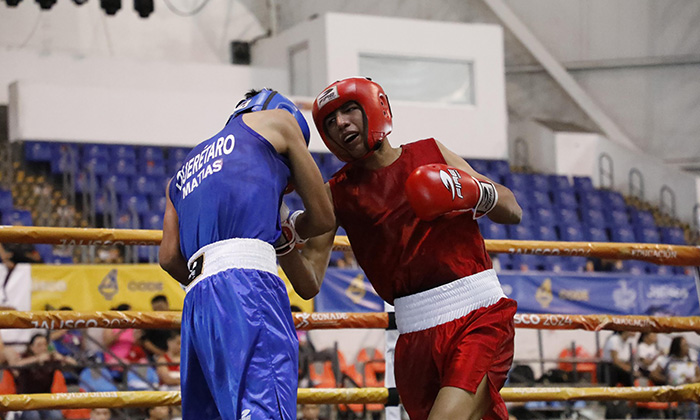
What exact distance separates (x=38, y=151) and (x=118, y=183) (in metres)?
1.23

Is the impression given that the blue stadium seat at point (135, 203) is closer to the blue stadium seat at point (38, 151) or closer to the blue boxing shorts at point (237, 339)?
the blue stadium seat at point (38, 151)

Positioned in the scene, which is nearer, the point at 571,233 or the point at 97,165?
the point at 97,165

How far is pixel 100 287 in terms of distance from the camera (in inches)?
320

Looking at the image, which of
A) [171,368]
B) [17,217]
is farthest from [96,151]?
[171,368]

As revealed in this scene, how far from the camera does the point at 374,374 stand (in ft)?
27.8

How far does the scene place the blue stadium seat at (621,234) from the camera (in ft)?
44.9

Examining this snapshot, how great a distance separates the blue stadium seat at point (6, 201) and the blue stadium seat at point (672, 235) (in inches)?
377

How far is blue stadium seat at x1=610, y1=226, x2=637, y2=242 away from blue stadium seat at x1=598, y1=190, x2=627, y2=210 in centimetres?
55

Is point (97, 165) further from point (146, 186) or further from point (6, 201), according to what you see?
point (6, 201)

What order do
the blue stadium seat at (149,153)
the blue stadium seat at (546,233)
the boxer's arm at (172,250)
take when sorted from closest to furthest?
the boxer's arm at (172,250)
the blue stadium seat at (149,153)
the blue stadium seat at (546,233)

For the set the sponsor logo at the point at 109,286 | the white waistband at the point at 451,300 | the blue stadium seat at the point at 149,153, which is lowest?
the sponsor logo at the point at 109,286

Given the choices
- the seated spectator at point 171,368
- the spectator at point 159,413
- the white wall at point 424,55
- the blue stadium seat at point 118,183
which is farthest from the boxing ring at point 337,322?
the white wall at point 424,55

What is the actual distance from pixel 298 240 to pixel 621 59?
49.2ft

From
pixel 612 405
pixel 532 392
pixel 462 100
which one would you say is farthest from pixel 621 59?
pixel 532 392
